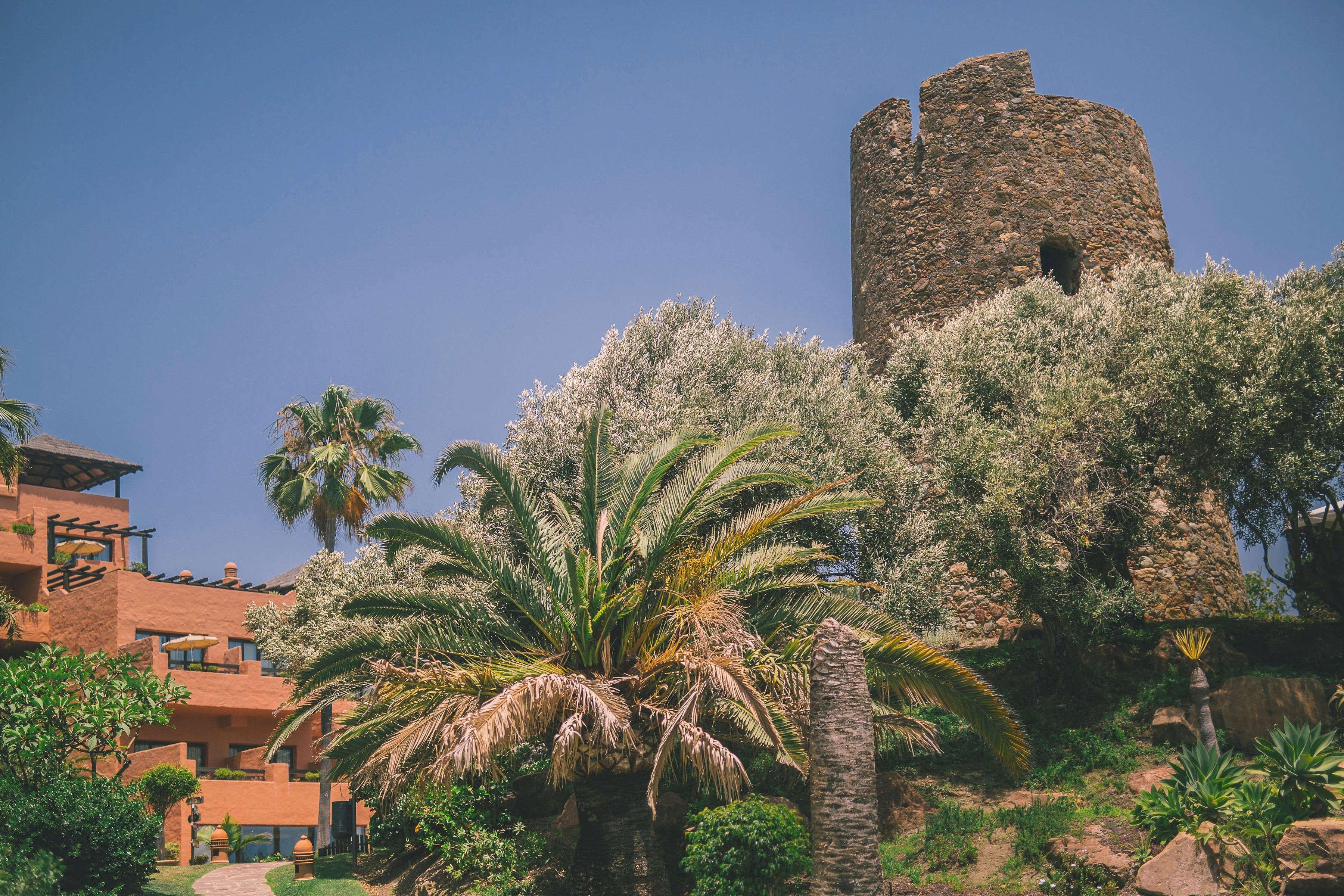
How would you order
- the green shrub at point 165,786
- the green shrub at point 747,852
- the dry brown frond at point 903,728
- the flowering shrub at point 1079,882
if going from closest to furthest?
the flowering shrub at point 1079,882 → the green shrub at point 747,852 → the dry brown frond at point 903,728 → the green shrub at point 165,786

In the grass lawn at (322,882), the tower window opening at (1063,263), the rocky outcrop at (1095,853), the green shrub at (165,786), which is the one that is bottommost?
the grass lawn at (322,882)

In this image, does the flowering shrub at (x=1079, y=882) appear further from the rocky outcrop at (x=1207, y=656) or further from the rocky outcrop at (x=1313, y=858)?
the rocky outcrop at (x=1207, y=656)

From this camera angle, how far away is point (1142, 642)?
16703 millimetres

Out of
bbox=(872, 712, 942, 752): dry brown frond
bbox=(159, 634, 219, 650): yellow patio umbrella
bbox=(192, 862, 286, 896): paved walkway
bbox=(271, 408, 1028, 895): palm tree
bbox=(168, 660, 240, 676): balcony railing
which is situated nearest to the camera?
bbox=(271, 408, 1028, 895): palm tree

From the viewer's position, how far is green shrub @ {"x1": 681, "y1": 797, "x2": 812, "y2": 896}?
10961mm

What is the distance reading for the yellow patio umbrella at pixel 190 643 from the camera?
25281 millimetres

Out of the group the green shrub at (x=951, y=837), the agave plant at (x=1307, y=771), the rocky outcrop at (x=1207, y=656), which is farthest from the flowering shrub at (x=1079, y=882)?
the rocky outcrop at (x=1207, y=656)

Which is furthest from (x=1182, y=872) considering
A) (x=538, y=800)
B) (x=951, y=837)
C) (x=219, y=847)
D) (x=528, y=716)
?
(x=219, y=847)

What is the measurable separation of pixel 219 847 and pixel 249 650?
8762 millimetres

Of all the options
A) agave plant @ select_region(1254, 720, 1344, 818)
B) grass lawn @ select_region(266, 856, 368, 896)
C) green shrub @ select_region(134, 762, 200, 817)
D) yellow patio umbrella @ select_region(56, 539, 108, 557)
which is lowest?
grass lawn @ select_region(266, 856, 368, 896)

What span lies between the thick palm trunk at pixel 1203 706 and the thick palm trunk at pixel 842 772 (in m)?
4.32

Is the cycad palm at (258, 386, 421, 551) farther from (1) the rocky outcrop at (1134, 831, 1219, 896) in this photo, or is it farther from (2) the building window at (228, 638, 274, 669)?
A: (1) the rocky outcrop at (1134, 831, 1219, 896)

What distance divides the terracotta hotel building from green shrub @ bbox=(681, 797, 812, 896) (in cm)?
1519

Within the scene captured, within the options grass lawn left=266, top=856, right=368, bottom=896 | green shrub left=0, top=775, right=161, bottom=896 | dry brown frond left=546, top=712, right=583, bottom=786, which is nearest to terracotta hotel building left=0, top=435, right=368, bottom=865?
grass lawn left=266, top=856, right=368, bottom=896
